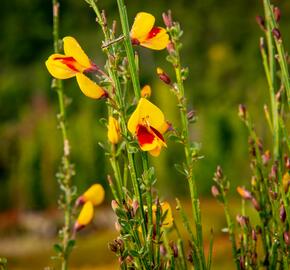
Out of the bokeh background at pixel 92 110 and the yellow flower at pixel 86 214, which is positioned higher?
the bokeh background at pixel 92 110

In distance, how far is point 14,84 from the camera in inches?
271

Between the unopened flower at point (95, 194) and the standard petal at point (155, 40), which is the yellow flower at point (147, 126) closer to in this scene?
the standard petal at point (155, 40)

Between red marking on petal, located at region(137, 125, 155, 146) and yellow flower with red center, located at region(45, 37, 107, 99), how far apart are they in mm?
44

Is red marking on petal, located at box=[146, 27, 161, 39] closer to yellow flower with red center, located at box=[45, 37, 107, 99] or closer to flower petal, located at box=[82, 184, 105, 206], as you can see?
yellow flower with red center, located at box=[45, 37, 107, 99]

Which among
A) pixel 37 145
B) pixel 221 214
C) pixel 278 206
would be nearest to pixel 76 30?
pixel 37 145

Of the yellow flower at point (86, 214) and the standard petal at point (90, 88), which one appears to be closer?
the standard petal at point (90, 88)

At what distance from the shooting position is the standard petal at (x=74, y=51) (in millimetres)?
505

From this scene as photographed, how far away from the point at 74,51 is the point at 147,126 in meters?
0.09

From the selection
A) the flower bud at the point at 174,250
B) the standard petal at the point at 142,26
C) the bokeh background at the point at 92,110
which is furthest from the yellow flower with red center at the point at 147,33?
the bokeh background at the point at 92,110

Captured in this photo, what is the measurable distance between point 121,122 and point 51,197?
4411 mm

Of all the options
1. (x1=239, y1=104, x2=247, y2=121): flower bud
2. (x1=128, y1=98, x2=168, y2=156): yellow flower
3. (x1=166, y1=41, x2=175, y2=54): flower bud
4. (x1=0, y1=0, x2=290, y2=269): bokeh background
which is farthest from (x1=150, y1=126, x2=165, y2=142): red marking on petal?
(x1=0, y1=0, x2=290, y2=269): bokeh background

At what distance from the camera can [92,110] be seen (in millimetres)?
5859

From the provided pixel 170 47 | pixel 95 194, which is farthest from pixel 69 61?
pixel 95 194

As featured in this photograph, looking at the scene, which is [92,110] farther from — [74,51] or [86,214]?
[74,51]
